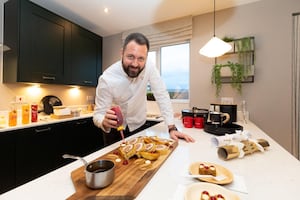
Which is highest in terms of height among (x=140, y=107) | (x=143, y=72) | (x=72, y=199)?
(x=143, y=72)

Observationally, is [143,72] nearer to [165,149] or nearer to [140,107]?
[140,107]

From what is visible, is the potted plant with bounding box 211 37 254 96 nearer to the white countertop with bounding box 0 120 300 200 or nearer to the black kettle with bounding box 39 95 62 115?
the white countertop with bounding box 0 120 300 200

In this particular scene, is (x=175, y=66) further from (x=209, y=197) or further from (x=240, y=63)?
(x=209, y=197)

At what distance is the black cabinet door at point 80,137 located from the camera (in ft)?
6.23

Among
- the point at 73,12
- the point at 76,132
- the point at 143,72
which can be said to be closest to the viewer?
the point at 143,72

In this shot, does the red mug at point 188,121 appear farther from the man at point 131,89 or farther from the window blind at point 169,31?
the window blind at point 169,31

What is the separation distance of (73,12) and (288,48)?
263cm

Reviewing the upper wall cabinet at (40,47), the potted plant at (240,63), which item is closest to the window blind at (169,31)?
the potted plant at (240,63)

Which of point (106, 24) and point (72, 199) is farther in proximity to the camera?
point (106, 24)

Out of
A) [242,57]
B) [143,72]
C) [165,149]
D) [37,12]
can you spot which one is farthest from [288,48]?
[37,12]

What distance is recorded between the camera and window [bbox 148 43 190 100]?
2.39 metres

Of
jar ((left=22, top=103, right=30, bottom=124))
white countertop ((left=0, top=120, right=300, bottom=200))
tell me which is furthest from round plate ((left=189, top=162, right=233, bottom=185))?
jar ((left=22, top=103, right=30, bottom=124))

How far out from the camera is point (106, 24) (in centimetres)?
252

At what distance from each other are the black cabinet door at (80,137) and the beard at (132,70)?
1123 millimetres
